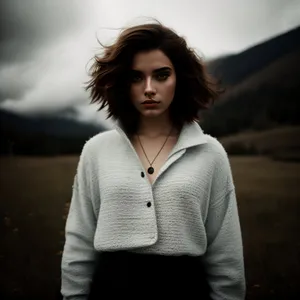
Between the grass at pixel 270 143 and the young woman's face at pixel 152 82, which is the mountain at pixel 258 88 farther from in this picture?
the young woman's face at pixel 152 82

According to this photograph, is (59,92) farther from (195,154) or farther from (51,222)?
(195,154)

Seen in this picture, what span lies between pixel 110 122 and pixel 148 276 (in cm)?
77

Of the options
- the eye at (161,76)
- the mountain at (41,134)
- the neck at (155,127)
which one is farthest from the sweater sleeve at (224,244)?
the mountain at (41,134)

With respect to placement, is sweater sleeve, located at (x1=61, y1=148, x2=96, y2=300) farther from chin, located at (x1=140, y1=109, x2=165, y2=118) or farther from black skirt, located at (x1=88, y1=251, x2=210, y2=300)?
chin, located at (x1=140, y1=109, x2=165, y2=118)

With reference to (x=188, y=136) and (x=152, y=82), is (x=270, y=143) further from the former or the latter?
(x=152, y=82)

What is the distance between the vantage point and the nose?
1319 millimetres

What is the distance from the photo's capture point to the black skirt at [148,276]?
130 cm

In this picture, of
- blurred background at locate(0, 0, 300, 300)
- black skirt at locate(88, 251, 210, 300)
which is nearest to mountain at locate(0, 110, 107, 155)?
blurred background at locate(0, 0, 300, 300)

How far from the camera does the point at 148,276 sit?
130 cm

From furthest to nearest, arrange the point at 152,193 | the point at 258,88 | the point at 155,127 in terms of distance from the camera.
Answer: the point at 258,88, the point at 155,127, the point at 152,193

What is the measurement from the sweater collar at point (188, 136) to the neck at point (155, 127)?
6 cm

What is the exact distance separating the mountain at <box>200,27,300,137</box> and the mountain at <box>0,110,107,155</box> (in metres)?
0.56

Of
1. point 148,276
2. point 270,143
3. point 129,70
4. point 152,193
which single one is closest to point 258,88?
point 270,143

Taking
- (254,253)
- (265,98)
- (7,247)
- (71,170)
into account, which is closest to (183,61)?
(265,98)
